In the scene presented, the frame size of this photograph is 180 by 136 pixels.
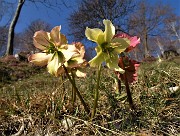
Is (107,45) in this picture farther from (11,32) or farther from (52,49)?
(11,32)

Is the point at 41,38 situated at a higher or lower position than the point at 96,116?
higher

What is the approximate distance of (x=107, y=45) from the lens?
81 cm

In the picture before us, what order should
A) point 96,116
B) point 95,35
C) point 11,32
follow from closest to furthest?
1. point 95,35
2. point 96,116
3. point 11,32

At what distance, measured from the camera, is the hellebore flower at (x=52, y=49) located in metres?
0.81

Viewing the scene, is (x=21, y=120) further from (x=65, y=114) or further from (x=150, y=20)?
(x=150, y=20)

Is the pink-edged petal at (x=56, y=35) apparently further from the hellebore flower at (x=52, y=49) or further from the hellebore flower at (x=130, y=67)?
the hellebore flower at (x=130, y=67)

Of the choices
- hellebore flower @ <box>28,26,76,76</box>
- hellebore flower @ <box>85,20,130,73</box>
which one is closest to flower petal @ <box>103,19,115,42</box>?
hellebore flower @ <box>85,20,130,73</box>

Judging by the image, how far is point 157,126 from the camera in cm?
90

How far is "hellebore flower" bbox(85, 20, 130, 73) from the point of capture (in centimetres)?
78

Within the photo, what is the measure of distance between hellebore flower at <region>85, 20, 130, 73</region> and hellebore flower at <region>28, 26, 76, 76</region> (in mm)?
75

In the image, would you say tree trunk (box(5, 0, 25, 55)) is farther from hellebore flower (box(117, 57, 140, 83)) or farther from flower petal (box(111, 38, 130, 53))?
flower petal (box(111, 38, 130, 53))

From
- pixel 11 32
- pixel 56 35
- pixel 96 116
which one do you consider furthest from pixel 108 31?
pixel 11 32

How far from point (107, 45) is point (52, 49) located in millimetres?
164

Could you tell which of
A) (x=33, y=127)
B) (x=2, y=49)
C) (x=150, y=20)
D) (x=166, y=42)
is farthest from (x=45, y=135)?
(x=166, y=42)
